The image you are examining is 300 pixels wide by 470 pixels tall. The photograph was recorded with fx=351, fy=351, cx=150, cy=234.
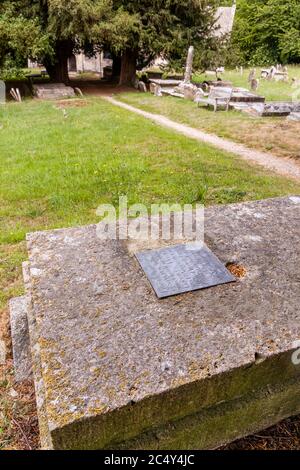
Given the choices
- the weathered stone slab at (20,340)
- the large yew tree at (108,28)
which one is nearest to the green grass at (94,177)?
the weathered stone slab at (20,340)

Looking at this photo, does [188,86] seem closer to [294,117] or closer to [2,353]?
[294,117]

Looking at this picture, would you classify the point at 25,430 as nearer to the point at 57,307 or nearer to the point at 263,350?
the point at 57,307

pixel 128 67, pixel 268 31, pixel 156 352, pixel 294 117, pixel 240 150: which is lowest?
pixel 240 150

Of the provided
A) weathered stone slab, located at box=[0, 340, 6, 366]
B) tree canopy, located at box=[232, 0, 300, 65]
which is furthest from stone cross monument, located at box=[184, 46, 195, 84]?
tree canopy, located at box=[232, 0, 300, 65]

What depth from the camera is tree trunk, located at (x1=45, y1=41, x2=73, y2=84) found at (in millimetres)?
18594

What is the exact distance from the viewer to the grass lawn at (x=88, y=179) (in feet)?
14.1

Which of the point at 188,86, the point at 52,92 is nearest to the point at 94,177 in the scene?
the point at 188,86

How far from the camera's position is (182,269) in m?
2.50

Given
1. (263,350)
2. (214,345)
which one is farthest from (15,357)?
(263,350)

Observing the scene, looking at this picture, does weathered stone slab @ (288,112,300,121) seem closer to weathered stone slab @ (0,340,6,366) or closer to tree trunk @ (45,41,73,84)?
weathered stone slab @ (0,340,6,366)

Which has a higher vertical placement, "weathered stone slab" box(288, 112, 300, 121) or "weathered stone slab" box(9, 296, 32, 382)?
"weathered stone slab" box(288, 112, 300, 121)

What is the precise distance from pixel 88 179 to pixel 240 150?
13.8 ft

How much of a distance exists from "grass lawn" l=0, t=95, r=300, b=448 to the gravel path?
17.9 inches

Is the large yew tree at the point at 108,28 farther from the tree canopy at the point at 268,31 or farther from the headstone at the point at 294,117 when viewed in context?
the tree canopy at the point at 268,31
